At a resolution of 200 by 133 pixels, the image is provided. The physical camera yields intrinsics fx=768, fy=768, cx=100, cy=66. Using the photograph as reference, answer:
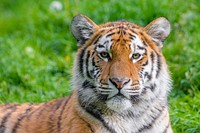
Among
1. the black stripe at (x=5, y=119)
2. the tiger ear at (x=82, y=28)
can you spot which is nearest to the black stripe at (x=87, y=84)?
the tiger ear at (x=82, y=28)

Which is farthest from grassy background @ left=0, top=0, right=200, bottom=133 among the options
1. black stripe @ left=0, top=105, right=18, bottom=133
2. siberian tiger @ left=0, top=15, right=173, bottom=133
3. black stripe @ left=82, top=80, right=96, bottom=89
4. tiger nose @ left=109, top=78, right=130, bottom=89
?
tiger nose @ left=109, top=78, right=130, bottom=89

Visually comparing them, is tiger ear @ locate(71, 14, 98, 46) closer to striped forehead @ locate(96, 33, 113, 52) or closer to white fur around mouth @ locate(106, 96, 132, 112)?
striped forehead @ locate(96, 33, 113, 52)

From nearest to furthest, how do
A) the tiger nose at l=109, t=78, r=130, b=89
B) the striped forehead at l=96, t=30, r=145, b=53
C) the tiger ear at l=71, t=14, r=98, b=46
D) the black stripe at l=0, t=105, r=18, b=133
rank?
the tiger nose at l=109, t=78, r=130, b=89, the striped forehead at l=96, t=30, r=145, b=53, the tiger ear at l=71, t=14, r=98, b=46, the black stripe at l=0, t=105, r=18, b=133

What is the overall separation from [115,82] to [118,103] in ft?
0.70

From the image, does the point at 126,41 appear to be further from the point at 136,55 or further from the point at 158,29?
the point at 158,29

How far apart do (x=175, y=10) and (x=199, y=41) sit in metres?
0.94

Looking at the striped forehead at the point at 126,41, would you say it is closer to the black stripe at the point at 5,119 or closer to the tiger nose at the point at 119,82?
the tiger nose at the point at 119,82

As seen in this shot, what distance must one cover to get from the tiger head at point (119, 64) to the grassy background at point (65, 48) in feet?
3.69

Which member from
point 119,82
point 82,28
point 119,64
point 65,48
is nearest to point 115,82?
point 119,82

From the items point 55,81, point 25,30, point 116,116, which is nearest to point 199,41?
point 55,81

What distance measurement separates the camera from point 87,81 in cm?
526

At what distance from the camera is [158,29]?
5410 millimetres

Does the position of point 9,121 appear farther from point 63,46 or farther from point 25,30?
point 25,30

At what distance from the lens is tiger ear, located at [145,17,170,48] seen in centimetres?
538
